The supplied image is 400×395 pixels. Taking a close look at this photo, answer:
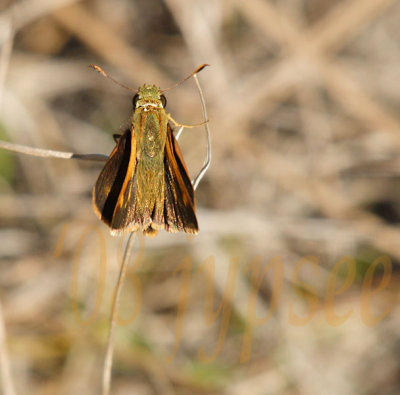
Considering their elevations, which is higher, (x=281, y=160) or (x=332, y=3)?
(x=332, y=3)

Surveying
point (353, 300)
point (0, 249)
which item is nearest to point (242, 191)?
point (353, 300)

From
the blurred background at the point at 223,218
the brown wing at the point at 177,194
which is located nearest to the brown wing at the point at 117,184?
the brown wing at the point at 177,194

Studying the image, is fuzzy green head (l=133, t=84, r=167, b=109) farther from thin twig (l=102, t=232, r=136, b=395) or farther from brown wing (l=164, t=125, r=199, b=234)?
thin twig (l=102, t=232, r=136, b=395)

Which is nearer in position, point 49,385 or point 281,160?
point 49,385

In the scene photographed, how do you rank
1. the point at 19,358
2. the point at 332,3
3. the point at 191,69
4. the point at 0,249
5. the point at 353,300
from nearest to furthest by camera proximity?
the point at 19,358 < the point at 0,249 < the point at 353,300 < the point at 191,69 < the point at 332,3

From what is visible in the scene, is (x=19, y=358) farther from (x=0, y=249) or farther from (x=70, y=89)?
(x=70, y=89)

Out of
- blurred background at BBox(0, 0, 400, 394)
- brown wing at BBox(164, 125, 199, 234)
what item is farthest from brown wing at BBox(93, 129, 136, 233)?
blurred background at BBox(0, 0, 400, 394)

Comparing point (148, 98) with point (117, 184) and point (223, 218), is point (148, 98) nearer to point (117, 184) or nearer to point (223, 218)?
point (117, 184)
